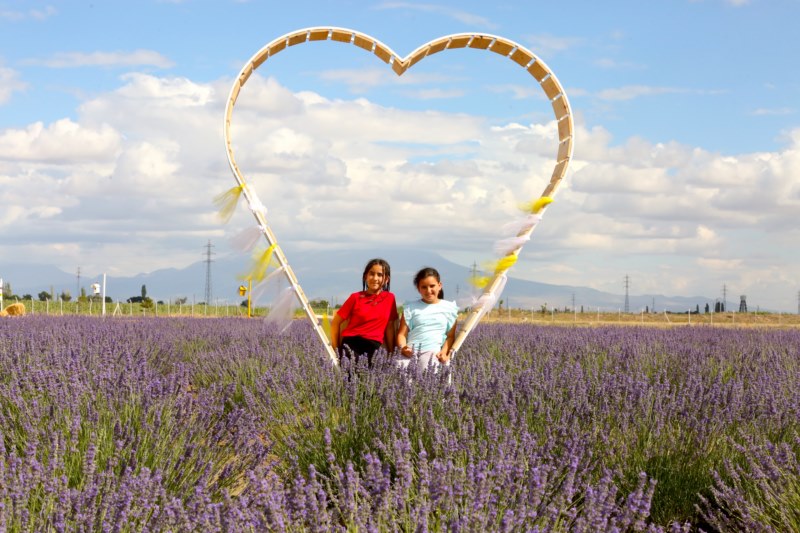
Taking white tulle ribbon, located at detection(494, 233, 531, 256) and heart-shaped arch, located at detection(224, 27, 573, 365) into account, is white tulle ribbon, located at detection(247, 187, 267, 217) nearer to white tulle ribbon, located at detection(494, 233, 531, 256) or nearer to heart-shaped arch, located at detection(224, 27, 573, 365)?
heart-shaped arch, located at detection(224, 27, 573, 365)

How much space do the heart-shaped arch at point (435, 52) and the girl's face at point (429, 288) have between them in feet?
0.81

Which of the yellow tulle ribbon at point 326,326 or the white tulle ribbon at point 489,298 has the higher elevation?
the white tulle ribbon at point 489,298

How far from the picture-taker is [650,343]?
25.0ft

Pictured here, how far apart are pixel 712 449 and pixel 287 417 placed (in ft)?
5.88

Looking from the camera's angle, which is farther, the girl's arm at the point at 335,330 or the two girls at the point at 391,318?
the girl's arm at the point at 335,330

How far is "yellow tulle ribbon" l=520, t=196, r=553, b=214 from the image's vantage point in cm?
502

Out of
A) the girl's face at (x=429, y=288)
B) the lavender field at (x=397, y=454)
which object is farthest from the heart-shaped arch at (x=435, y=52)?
the lavender field at (x=397, y=454)

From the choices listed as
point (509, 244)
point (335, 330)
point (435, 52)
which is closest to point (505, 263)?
point (509, 244)

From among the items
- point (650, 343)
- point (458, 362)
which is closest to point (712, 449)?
point (458, 362)

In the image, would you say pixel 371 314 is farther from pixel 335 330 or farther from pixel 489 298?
pixel 489 298

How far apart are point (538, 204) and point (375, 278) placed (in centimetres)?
109

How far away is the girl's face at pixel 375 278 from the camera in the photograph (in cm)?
482

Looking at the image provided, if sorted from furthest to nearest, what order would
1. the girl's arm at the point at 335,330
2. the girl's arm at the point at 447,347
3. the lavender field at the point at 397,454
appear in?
the girl's arm at the point at 335,330 → the girl's arm at the point at 447,347 → the lavender field at the point at 397,454

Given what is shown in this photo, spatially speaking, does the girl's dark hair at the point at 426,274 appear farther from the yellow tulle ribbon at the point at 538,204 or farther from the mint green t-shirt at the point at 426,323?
the yellow tulle ribbon at the point at 538,204
